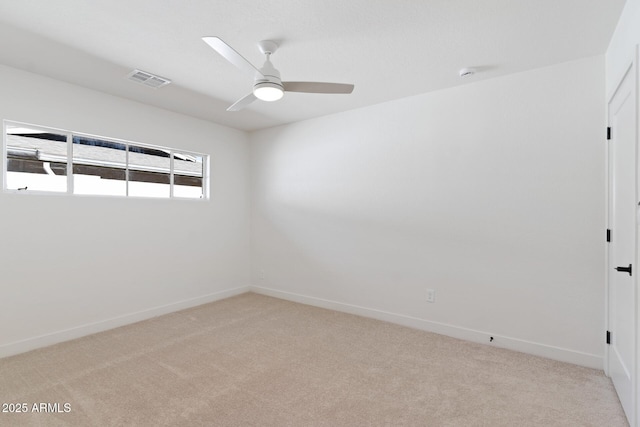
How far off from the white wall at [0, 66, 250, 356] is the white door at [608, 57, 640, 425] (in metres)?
4.26

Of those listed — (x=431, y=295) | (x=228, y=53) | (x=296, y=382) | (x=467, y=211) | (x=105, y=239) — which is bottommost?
(x=296, y=382)

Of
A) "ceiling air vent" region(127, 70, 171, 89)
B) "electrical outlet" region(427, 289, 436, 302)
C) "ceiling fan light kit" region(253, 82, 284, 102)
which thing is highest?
"ceiling air vent" region(127, 70, 171, 89)

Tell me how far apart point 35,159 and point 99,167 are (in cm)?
54

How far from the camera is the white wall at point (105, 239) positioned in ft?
9.59

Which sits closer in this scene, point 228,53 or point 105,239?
point 228,53

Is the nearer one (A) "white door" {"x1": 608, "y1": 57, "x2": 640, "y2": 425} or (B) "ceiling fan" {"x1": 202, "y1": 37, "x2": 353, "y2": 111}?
(A) "white door" {"x1": 608, "y1": 57, "x2": 640, "y2": 425}

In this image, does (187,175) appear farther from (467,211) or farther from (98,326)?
(467,211)

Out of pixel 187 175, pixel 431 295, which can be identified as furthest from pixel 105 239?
pixel 431 295

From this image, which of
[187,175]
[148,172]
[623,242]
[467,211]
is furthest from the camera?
[187,175]

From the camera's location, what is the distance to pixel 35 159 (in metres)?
3.10

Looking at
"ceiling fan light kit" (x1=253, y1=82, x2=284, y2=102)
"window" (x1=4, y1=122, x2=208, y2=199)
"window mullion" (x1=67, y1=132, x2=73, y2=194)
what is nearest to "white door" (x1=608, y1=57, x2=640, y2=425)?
"ceiling fan light kit" (x1=253, y1=82, x2=284, y2=102)

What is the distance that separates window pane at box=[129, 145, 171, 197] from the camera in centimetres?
385

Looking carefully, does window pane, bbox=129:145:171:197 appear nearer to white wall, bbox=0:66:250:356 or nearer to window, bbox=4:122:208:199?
window, bbox=4:122:208:199

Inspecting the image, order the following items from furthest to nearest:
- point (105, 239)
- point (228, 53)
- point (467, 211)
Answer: point (105, 239) < point (467, 211) < point (228, 53)
